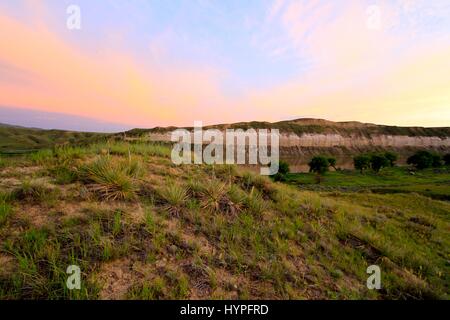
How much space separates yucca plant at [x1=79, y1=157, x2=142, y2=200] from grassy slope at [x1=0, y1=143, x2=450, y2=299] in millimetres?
28

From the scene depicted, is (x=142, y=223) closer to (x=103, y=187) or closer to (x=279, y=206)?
(x=103, y=187)

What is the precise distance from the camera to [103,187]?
17.9 ft

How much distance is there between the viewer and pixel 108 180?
18.3 feet

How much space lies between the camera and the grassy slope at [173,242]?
3.52 m

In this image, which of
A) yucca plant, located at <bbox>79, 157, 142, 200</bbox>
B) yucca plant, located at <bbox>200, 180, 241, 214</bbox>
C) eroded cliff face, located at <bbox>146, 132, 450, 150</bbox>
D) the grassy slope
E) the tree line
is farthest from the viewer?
eroded cliff face, located at <bbox>146, 132, 450, 150</bbox>

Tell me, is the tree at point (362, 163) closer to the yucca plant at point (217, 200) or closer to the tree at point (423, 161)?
the tree at point (423, 161)

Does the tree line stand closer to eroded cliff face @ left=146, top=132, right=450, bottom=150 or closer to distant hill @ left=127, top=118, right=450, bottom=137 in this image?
eroded cliff face @ left=146, top=132, right=450, bottom=150

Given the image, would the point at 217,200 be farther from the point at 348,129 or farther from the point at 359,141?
the point at 348,129

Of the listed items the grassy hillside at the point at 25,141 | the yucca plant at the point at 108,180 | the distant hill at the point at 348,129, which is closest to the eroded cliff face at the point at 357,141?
the distant hill at the point at 348,129

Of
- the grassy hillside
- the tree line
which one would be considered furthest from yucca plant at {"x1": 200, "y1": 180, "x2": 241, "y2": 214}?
the grassy hillside

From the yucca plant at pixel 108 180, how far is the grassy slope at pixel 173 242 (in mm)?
28

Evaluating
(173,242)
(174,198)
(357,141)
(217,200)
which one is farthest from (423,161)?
(173,242)

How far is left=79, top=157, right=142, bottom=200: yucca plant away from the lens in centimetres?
542
